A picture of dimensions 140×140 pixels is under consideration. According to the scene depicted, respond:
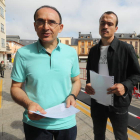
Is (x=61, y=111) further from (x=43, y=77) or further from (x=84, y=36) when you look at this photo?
(x=84, y=36)

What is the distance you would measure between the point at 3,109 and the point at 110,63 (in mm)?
3877

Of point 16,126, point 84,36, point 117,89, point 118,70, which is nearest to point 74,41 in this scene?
point 84,36

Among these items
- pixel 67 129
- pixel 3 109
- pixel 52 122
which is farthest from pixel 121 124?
pixel 3 109

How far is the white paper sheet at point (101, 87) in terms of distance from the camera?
1363 millimetres

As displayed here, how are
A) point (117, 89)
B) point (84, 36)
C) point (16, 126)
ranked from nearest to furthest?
1. point (117, 89)
2. point (16, 126)
3. point (84, 36)

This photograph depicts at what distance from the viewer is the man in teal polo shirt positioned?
1.04 m

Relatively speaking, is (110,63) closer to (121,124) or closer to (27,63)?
(121,124)

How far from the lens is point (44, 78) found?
3.42ft

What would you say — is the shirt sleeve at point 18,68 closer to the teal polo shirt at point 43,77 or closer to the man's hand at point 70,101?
the teal polo shirt at point 43,77

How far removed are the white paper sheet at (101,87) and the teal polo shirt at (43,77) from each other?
18.5 inches

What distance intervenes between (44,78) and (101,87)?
2.49ft

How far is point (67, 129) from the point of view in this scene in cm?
112

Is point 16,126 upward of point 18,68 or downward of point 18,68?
downward

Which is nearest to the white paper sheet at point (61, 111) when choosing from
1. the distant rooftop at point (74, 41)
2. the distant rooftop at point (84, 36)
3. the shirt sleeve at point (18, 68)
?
the shirt sleeve at point (18, 68)
